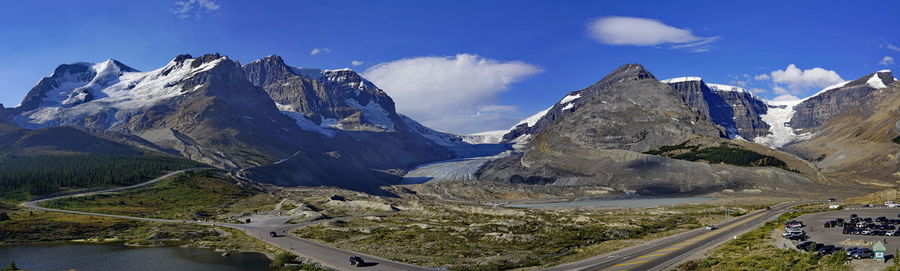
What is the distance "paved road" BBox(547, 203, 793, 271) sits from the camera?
220 ft

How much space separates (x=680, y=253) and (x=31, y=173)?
696 feet

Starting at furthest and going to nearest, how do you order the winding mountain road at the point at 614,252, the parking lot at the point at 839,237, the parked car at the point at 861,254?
1. the parking lot at the point at 839,237
2. the winding mountain road at the point at 614,252
3. the parked car at the point at 861,254

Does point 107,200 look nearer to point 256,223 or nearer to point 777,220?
point 256,223

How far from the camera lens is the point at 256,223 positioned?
132375 millimetres

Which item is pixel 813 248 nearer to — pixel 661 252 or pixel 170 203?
pixel 661 252

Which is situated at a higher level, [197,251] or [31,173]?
[31,173]

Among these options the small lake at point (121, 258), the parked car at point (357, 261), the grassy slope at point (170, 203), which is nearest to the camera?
the parked car at point (357, 261)

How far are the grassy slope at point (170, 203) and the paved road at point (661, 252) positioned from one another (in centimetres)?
11247

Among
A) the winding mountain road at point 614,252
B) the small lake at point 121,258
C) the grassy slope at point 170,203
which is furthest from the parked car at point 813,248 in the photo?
the grassy slope at point 170,203

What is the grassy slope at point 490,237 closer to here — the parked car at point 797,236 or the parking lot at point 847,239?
the parking lot at point 847,239

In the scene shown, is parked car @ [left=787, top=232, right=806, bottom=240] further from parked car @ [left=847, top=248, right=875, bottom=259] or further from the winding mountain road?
parked car @ [left=847, top=248, right=875, bottom=259]

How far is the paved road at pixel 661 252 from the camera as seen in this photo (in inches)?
2640

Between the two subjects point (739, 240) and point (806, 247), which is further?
point (739, 240)

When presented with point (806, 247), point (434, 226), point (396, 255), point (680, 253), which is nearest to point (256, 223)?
point (434, 226)
